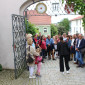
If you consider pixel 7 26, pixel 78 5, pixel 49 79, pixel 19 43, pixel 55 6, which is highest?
pixel 55 6

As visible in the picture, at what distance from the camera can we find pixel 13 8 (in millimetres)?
9078

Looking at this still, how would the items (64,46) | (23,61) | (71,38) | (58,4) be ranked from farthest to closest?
(71,38) < (58,4) < (23,61) < (64,46)

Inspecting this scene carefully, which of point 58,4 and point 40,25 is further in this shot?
point 40,25

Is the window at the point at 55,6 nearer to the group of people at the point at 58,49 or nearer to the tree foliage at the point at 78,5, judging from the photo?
the tree foliage at the point at 78,5

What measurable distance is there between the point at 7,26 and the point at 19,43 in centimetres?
141

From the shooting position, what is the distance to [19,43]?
26.9ft

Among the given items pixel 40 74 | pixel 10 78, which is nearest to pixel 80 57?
pixel 40 74

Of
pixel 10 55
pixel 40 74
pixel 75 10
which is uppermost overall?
pixel 75 10

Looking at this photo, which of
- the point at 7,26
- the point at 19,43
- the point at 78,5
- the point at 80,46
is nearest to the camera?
the point at 19,43

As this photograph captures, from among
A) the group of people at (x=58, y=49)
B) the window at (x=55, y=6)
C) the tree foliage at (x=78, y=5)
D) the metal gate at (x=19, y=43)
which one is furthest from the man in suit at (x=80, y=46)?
the metal gate at (x=19, y=43)

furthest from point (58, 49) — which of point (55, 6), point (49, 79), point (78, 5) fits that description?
point (55, 6)

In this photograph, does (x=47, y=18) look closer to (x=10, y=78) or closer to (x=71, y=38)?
(x=71, y=38)

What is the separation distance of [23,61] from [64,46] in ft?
6.71

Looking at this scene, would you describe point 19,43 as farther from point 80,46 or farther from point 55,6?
point 55,6
